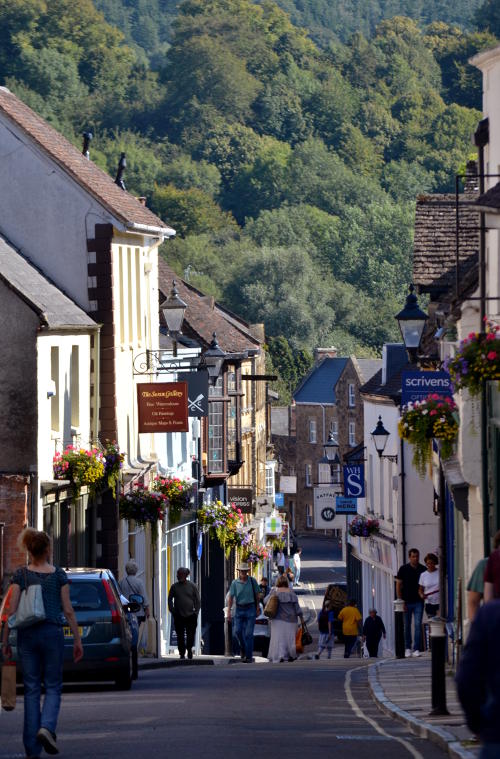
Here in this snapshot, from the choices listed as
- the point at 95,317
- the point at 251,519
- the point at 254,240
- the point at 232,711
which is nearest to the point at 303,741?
the point at 232,711

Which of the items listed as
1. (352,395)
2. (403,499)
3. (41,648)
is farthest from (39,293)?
(352,395)

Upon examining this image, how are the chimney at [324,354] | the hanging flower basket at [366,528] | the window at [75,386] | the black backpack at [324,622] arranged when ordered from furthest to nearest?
the chimney at [324,354] < the hanging flower basket at [366,528] < the black backpack at [324,622] < the window at [75,386]

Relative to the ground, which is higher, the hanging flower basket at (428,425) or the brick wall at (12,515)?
the hanging flower basket at (428,425)

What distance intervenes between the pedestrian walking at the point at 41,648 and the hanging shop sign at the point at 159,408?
1646cm

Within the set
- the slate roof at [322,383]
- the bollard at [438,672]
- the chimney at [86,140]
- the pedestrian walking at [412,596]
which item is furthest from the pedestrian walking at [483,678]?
the slate roof at [322,383]

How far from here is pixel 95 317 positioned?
2933cm

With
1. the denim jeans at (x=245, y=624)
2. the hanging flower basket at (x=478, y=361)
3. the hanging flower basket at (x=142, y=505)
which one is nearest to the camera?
the hanging flower basket at (x=478, y=361)

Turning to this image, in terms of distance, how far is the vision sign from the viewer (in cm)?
2170

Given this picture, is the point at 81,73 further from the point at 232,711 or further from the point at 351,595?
the point at 232,711

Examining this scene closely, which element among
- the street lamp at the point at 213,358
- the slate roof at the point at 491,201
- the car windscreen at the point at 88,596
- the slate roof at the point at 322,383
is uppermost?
the slate roof at the point at 322,383

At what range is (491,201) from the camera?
612 inches

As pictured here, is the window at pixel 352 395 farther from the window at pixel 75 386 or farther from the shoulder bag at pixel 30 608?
the shoulder bag at pixel 30 608

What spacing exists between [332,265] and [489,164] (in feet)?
382

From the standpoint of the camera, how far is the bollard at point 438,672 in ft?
47.2
